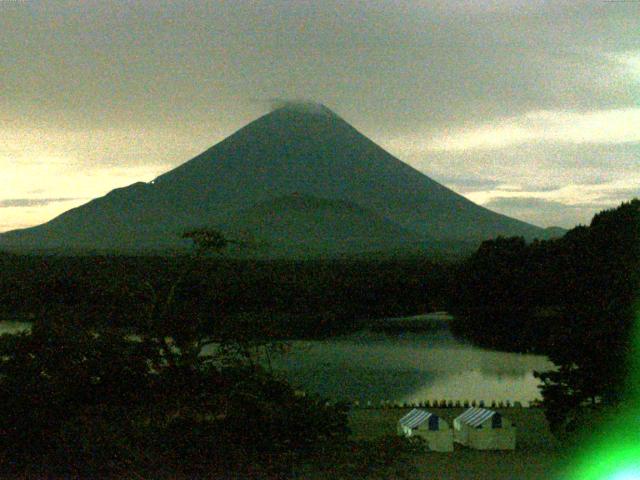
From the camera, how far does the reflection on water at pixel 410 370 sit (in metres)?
18.4

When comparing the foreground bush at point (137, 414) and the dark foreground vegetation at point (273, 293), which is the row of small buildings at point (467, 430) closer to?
the dark foreground vegetation at point (273, 293)

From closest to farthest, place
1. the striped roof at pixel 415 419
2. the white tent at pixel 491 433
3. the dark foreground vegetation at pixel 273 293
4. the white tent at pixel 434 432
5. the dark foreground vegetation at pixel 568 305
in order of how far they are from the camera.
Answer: the dark foreground vegetation at pixel 568 305 → the white tent at pixel 434 432 → the striped roof at pixel 415 419 → the white tent at pixel 491 433 → the dark foreground vegetation at pixel 273 293

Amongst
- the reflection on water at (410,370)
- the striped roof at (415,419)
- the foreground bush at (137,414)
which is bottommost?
the reflection on water at (410,370)

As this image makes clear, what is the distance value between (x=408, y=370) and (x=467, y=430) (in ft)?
32.3

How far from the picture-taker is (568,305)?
56.9 feet

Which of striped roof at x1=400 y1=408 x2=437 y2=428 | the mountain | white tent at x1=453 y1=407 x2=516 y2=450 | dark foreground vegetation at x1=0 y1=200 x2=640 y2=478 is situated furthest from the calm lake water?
the mountain

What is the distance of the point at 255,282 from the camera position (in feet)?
116

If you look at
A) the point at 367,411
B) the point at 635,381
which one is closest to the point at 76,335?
the point at 635,381

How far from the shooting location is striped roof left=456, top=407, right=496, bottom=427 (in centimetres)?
1183

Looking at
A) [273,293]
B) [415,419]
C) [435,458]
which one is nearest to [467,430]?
[415,419]

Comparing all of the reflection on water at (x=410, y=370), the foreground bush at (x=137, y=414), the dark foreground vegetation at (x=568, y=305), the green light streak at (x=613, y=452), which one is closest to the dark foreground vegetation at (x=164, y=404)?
the foreground bush at (x=137, y=414)

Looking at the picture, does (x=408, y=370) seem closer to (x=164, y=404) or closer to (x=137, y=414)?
(x=164, y=404)

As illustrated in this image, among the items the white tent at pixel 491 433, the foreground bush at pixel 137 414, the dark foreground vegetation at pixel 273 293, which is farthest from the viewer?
the dark foreground vegetation at pixel 273 293

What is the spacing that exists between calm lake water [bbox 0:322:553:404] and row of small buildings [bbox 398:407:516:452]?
13.0ft
